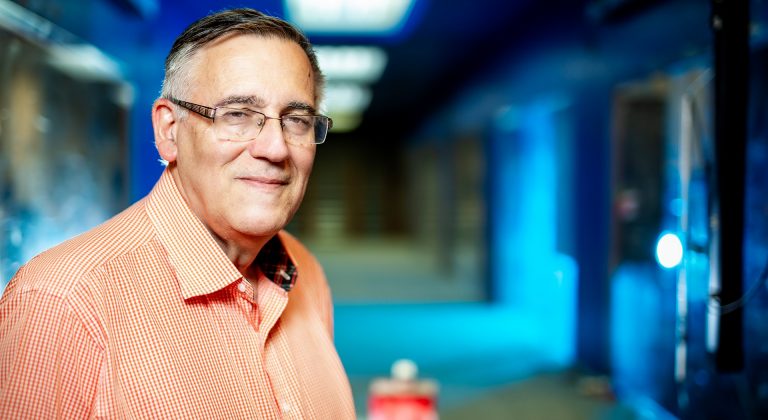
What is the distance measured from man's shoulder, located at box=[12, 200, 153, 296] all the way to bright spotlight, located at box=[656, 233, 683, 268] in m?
3.54

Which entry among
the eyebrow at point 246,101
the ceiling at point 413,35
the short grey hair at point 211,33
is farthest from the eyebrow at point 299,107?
the ceiling at point 413,35

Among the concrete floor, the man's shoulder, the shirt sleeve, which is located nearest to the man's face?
the man's shoulder

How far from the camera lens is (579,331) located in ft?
18.9

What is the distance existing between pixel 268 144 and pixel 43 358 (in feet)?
1.59

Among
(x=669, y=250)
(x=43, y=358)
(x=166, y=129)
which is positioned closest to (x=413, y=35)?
(x=669, y=250)

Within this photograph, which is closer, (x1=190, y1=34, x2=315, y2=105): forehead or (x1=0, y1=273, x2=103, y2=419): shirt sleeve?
(x1=0, y1=273, x2=103, y2=419): shirt sleeve

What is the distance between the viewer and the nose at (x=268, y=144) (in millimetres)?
1238

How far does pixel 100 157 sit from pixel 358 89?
28.7 ft

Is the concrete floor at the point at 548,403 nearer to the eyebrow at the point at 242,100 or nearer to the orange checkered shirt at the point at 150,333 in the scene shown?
the orange checkered shirt at the point at 150,333

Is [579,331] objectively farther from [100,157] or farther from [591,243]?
[100,157]

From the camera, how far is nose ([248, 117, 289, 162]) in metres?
1.24

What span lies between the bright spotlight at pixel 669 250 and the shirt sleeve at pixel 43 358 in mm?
3682

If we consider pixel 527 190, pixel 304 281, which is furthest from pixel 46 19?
pixel 527 190

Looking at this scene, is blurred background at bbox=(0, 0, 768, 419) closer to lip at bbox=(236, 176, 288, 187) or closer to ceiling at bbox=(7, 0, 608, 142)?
ceiling at bbox=(7, 0, 608, 142)
